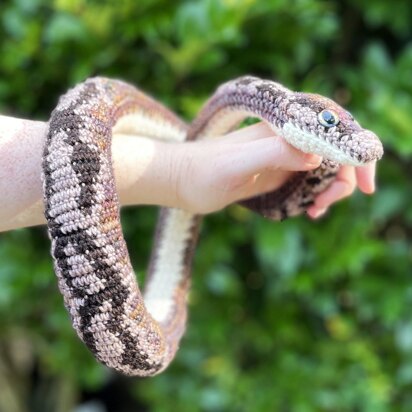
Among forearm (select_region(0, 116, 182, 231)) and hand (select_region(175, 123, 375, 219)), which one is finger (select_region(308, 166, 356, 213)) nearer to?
hand (select_region(175, 123, 375, 219))

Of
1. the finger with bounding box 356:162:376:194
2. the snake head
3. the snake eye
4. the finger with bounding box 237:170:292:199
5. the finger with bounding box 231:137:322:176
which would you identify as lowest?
the finger with bounding box 237:170:292:199

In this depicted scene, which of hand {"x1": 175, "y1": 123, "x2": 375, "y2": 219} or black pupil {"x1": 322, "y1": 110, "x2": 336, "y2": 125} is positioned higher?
black pupil {"x1": 322, "y1": 110, "x2": 336, "y2": 125}

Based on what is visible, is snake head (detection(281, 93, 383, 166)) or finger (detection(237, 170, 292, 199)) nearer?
snake head (detection(281, 93, 383, 166))

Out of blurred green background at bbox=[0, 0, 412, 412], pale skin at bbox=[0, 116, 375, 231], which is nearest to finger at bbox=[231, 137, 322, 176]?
pale skin at bbox=[0, 116, 375, 231]

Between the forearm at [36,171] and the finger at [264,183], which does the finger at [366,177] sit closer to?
the finger at [264,183]

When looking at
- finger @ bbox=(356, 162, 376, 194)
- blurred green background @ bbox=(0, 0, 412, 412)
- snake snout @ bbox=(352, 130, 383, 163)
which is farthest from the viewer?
blurred green background @ bbox=(0, 0, 412, 412)

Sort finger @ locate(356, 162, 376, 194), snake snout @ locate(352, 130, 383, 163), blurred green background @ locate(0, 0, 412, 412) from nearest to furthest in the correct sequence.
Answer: snake snout @ locate(352, 130, 383, 163)
finger @ locate(356, 162, 376, 194)
blurred green background @ locate(0, 0, 412, 412)

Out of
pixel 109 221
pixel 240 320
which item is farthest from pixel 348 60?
pixel 109 221

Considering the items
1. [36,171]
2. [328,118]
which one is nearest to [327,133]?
[328,118]
